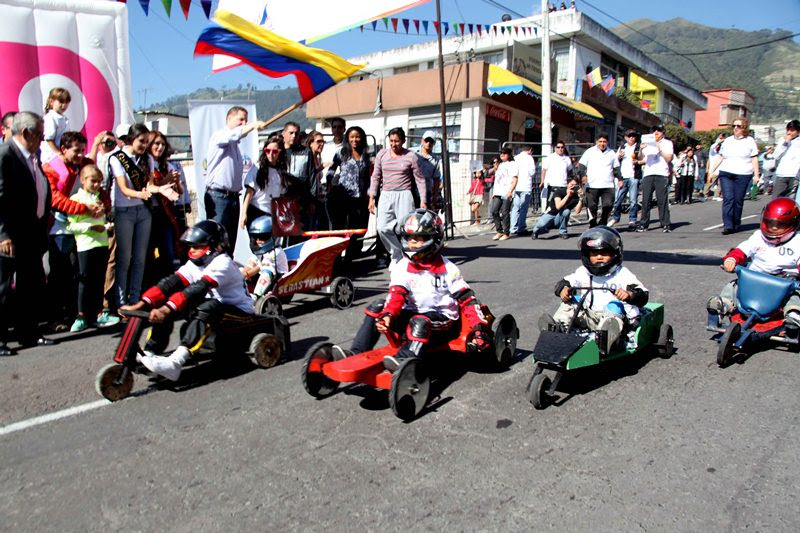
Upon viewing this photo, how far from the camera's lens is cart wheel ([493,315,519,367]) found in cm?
542

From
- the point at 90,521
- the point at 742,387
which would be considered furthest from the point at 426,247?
the point at 90,521

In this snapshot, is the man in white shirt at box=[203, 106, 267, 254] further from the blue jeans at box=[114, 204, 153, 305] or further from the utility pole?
the utility pole

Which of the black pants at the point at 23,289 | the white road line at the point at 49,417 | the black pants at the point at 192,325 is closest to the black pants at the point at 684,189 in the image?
the black pants at the point at 192,325

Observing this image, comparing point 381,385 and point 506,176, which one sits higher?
point 506,176

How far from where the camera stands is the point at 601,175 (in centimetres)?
1367

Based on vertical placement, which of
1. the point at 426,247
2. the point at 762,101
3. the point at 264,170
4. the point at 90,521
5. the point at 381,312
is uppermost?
the point at 762,101

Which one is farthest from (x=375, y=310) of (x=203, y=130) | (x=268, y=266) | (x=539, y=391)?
(x=203, y=130)

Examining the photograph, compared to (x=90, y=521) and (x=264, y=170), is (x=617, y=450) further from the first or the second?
(x=264, y=170)

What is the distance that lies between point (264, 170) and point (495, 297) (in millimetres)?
3328

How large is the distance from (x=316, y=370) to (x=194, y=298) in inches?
50.0

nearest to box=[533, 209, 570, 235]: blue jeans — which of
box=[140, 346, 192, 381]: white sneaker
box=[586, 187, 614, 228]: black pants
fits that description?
box=[586, 187, 614, 228]: black pants

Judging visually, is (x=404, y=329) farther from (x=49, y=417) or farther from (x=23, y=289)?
(x=23, y=289)

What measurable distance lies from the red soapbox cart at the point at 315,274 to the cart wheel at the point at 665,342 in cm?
374

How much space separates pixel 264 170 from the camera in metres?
8.45
